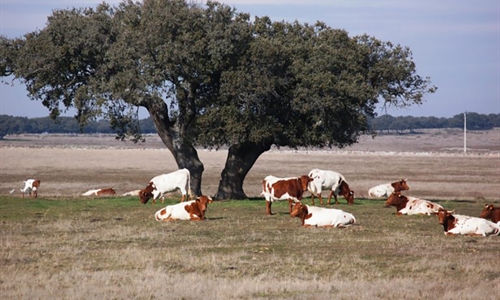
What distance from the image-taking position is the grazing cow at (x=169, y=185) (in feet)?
96.0

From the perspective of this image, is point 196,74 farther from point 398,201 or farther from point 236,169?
point 398,201

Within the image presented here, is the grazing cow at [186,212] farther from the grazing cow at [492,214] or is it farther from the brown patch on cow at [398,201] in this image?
the grazing cow at [492,214]

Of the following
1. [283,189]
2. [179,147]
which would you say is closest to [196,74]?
[179,147]

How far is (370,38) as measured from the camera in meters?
35.1

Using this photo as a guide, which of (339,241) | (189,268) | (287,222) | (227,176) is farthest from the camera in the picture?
(227,176)

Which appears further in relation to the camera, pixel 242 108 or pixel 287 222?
pixel 242 108

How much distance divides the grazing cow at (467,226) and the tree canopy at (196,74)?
427 inches

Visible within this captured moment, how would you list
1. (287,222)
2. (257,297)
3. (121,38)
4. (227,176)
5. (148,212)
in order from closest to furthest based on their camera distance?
(257,297) < (287,222) < (148,212) < (121,38) < (227,176)

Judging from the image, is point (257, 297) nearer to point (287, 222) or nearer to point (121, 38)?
point (287, 222)

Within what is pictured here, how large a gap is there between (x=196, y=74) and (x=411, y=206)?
9706mm

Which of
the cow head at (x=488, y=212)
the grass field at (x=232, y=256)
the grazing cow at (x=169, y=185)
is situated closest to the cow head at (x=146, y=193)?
the grazing cow at (x=169, y=185)

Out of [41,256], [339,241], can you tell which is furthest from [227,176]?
[41,256]

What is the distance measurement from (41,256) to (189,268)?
3.22 meters

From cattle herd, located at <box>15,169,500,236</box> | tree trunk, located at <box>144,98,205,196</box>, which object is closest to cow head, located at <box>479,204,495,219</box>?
cattle herd, located at <box>15,169,500,236</box>
